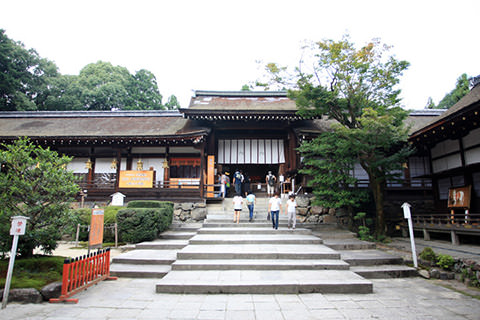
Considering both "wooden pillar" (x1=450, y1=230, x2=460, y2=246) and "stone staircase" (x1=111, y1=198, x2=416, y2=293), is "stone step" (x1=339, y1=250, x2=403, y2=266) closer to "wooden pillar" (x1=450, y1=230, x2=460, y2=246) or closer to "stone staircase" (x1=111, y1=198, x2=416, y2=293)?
"stone staircase" (x1=111, y1=198, x2=416, y2=293)

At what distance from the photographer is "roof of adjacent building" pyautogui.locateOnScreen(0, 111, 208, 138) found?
1455 centimetres

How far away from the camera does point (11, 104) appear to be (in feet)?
73.7

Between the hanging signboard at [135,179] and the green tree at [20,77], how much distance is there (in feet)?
54.2

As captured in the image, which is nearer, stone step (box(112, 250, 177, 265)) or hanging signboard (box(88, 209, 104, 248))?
hanging signboard (box(88, 209, 104, 248))

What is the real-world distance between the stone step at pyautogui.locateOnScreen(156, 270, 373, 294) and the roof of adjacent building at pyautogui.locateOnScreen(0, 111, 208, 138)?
8558mm

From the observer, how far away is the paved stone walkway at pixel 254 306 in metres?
4.23

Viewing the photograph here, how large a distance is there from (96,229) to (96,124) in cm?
1236

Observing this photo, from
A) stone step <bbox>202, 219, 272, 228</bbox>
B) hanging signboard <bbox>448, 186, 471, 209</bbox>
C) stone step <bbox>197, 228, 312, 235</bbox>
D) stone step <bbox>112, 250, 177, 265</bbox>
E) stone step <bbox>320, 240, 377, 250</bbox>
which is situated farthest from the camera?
stone step <bbox>202, 219, 272, 228</bbox>

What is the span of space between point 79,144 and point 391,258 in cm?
1585

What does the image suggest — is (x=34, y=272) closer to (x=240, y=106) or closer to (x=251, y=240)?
(x=251, y=240)

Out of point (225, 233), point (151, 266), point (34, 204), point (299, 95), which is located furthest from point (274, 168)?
point (34, 204)

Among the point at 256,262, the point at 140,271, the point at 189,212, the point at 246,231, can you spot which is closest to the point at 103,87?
the point at 189,212

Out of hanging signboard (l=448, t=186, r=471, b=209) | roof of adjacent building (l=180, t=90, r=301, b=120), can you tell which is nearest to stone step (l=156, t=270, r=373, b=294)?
hanging signboard (l=448, t=186, r=471, b=209)

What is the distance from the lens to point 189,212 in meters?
12.6
